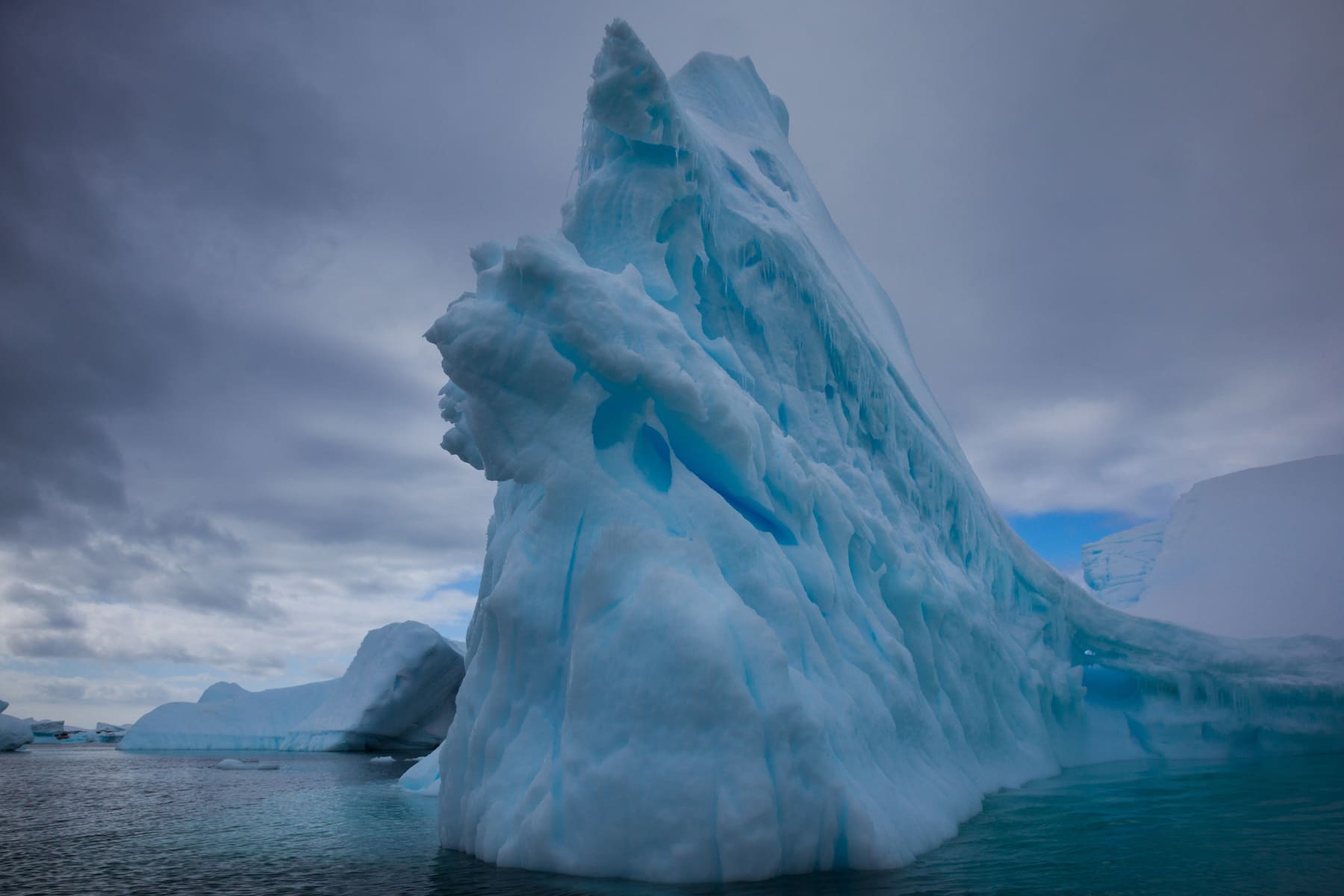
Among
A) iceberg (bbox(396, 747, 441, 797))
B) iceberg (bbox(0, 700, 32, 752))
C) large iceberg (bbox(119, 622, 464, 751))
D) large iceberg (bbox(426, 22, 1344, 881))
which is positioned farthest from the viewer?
iceberg (bbox(0, 700, 32, 752))

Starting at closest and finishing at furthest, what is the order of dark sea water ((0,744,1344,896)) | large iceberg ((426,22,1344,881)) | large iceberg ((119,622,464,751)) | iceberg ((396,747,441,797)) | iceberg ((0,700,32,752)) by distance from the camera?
dark sea water ((0,744,1344,896))
large iceberg ((426,22,1344,881))
iceberg ((396,747,441,797))
large iceberg ((119,622,464,751))
iceberg ((0,700,32,752))

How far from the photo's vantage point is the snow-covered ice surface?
57.0ft

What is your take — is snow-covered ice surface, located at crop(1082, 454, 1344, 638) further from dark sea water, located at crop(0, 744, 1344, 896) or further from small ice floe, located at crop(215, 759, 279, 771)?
small ice floe, located at crop(215, 759, 279, 771)

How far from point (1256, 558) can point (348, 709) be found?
88.1 feet

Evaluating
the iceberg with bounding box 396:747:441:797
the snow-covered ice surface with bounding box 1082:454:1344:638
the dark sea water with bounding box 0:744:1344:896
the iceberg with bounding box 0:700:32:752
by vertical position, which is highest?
the snow-covered ice surface with bounding box 1082:454:1344:638

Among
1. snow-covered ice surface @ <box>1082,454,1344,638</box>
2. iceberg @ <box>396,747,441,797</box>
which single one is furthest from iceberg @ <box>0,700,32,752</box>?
snow-covered ice surface @ <box>1082,454,1344,638</box>

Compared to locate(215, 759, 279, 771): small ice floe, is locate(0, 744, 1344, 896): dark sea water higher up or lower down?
lower down

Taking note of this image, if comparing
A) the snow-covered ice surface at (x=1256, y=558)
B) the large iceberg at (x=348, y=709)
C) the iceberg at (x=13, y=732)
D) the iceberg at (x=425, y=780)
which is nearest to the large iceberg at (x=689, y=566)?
the iceberg at (x=425, y=780)

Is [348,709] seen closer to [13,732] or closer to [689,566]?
[13,732]

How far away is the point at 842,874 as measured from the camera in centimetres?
515

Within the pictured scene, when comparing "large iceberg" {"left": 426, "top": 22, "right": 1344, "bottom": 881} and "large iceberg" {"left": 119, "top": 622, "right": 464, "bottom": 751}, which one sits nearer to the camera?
"large iceberg" {"left": 426, "top": 22, "right": 1344, "bottom": 881}

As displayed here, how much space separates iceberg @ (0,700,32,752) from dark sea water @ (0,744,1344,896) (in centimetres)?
2150

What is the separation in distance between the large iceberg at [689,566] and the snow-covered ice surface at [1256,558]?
32.1 ft

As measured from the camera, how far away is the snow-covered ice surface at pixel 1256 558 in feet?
57.0
